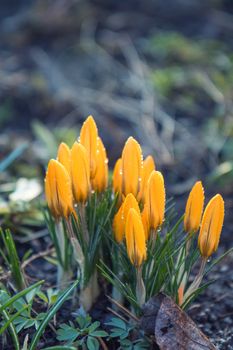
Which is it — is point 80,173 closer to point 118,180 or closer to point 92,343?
point 118,180

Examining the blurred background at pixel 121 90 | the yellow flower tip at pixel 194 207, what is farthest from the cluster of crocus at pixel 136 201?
the blurred background at pixel 121 90

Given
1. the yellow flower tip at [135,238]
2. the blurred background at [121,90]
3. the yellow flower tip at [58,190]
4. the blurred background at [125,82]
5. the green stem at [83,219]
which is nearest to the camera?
the yellow flower tip at [135,238]

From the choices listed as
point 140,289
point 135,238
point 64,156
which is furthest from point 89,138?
point 140,289

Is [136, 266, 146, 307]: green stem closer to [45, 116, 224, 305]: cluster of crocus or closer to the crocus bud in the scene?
[45, 116, 224, 305]: cluster of crocus

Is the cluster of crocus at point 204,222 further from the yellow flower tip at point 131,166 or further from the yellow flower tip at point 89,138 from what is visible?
the yellow flower tip at point 89,138

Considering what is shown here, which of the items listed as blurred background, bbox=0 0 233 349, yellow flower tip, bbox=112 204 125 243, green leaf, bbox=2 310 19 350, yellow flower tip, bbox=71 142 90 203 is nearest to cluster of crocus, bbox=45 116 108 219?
yellow flower tip, bbox=71 142 90 203

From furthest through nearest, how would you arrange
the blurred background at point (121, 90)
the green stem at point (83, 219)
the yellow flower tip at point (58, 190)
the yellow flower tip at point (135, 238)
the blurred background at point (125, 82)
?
1. the blurred background at point (125, 82)
2. the blurred background at point (121, 90)
3. the green stem at point (83, 219)
4. the yellow flower tip at point (58, 190)
5. the yellow flower tip at point (135, 238)

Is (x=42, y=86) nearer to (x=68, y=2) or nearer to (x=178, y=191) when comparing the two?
(x=68, y=2)
